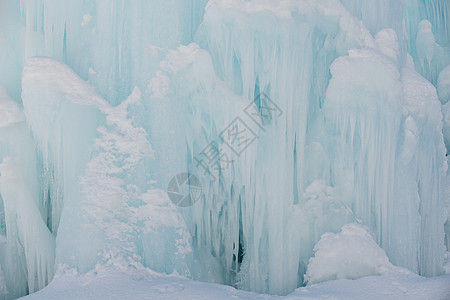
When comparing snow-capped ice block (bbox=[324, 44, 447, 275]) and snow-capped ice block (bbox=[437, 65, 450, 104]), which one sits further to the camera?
snow-capped ice block (bbox=[437, 65, 450, 104])

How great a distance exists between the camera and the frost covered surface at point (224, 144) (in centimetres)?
547

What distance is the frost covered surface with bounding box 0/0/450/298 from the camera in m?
5.47

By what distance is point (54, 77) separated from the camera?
Answer: 221 inches

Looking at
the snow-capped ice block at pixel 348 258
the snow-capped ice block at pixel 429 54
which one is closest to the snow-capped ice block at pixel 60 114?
the snow-capped ice block at pixel 348 258

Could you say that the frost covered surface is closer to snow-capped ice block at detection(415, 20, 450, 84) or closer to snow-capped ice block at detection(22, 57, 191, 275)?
snow-capped ice block at detection(22, 57, 191, 275)

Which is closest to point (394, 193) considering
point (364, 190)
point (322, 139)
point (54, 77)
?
point (364, 190)

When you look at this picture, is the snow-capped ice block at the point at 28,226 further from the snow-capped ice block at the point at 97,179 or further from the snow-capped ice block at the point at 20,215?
the snow-capped ice block at the point at 97,179

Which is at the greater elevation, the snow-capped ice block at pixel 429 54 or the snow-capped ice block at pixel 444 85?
the snow-capped ice block at pixel 429 54

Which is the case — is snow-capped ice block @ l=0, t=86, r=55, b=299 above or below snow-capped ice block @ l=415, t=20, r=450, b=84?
below

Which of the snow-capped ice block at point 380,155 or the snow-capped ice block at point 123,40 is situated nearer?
the snow-capped ice block at point 380,155

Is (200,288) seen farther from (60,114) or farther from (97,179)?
(60,114)

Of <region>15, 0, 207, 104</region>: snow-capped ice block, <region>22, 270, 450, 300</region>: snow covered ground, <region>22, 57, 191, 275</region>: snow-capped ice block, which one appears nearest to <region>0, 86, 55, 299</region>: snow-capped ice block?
<region>22, 57, 191, 275</region>: snow-capped ice block

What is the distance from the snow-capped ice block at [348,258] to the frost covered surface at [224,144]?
19 mm

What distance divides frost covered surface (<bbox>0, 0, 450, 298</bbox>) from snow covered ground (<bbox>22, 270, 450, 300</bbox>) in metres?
0.29
